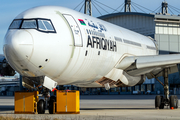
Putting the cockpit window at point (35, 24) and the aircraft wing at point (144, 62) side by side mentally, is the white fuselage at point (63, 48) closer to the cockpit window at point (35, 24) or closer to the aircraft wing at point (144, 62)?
the cockpit window at point (35, 24)

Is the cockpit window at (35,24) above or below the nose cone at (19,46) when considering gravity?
above

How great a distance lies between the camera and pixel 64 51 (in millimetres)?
13492

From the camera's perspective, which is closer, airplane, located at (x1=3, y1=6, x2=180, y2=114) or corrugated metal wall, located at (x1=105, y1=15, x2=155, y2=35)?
airplane, located at (x1=3, y1=6, x2=180, y2=114)

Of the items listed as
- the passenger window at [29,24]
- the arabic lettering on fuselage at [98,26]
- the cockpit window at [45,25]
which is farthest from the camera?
the arabic lettering on fuselage at [98,26]

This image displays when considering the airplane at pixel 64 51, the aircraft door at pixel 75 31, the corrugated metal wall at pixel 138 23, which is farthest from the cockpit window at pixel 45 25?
the corrugated metal wall at pixel 138 23

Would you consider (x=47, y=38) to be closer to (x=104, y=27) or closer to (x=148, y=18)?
(x=104, y=27)

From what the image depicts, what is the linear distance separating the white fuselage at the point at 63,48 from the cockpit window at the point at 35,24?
189 mm

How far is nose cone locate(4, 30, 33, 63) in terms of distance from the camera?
1226 centimetres

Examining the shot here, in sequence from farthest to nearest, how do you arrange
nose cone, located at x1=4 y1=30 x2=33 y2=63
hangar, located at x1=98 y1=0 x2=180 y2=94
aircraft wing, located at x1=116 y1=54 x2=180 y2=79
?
hangar, located at x1=98 y1=0 x2=180 y2=94, aircraft wing, located at x1=116 y1=54 x2=180 y2=79, nose cone, located at x1=4 y1=30 x2=33 y2=63

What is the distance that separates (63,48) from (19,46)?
2087 millimetres

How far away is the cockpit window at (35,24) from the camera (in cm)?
1327

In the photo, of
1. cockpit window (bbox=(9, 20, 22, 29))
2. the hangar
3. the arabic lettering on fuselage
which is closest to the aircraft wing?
the arabic lettering on fuselage

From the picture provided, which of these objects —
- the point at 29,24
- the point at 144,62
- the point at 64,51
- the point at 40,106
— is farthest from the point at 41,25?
the point at 144,62

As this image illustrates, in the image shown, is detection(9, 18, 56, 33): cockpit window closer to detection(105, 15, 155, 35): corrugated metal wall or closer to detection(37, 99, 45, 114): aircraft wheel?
detection(37, 99, 45, 114): aircraft wheel
